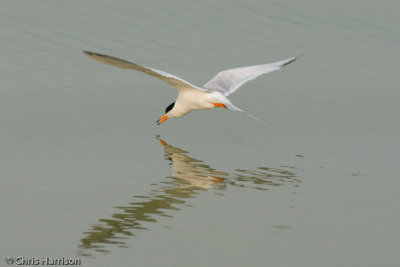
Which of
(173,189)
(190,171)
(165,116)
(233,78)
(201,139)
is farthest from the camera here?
(233,78)

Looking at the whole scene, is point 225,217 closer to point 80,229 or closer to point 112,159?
point 80,229

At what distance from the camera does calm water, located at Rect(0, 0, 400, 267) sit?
277 inches

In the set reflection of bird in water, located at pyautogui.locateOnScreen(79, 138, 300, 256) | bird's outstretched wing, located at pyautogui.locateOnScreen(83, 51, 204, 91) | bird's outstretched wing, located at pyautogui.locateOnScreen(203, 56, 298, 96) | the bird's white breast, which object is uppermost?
bird's outstretched wing, located at pyautogui.locateOnScreen(83, 51, 204, 91)

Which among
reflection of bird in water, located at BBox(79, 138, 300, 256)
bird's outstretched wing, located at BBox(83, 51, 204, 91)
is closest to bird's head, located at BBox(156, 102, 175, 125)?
bird's outstretched wing, located at BBox(83, 51, 204, 91)

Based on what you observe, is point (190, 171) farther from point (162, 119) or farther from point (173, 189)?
point (162, 119)

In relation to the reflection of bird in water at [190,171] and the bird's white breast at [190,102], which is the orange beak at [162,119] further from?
the reflection of bird in water at [190,171]

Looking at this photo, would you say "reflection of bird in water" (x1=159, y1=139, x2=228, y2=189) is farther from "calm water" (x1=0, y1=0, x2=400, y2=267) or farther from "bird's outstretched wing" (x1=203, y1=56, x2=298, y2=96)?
"bird's outstretched wing" (x1=203, y1=56, x2=298, y2=96)

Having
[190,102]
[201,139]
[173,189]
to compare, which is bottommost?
[173,189]

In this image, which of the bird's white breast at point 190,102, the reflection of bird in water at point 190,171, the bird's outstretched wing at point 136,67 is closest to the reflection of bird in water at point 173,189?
the reflection of bird in water at point 190,171

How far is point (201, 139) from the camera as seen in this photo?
1043 cm

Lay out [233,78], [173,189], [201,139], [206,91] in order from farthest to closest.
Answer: [233,78] < [201,139] < [206,91] < [173,189]

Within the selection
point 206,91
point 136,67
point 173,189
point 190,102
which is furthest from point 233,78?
point 173,189

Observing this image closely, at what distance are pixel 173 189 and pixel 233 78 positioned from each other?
10.8ft

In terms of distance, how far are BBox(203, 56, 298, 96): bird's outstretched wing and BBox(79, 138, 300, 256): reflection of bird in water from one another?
1235 millimetres
